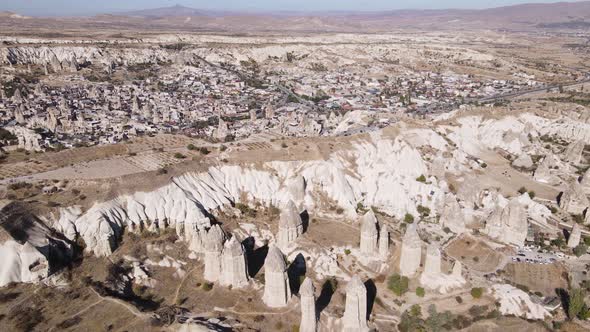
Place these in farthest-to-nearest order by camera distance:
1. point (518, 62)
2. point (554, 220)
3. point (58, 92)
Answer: point (518, 62) < point (58, 92) < point (554, 220)

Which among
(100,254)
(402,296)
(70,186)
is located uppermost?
(70,186)

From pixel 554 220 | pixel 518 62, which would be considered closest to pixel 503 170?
pixel 554 220

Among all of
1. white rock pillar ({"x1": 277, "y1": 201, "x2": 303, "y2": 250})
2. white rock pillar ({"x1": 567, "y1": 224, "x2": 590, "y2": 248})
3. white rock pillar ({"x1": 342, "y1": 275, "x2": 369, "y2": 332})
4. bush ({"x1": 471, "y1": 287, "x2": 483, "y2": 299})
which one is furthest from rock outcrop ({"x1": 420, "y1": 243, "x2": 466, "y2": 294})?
white rock pillar ({"x1": 567, "y1": 224, "x2": 590, "y2": 248})

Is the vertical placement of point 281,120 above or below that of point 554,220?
above

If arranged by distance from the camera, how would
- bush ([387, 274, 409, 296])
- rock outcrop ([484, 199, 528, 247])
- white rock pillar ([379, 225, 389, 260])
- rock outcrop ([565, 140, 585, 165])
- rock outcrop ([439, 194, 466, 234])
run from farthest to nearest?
rock outcrop ([565, 140, 585, 165]) < rock outcrop ([439, 194, 466, 234]) < rock outcrop ([484, 199, 528, 247]) < white rock pillar ([379, 225, 389, 260]) < bush ([387, 274, 409, 296])

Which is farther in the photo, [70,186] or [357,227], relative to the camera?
[357,227]

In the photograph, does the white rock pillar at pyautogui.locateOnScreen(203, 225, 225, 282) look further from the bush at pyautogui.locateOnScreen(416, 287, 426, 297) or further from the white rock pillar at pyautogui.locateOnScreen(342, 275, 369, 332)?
the bush at pyautogui.locateOnScreen(416, 287, 426, 297)

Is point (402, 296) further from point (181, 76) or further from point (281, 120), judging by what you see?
point (181, 76)
